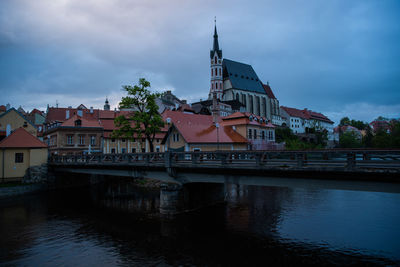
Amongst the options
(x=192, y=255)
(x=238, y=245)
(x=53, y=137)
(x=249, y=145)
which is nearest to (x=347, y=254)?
(x=238, y=245)

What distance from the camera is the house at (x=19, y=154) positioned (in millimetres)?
35469

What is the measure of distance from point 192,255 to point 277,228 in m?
A: 7.41

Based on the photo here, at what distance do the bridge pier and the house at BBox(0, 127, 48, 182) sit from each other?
25.5 m

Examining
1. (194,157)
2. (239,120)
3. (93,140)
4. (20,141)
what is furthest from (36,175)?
(239,120)

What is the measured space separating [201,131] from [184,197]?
61.4ft

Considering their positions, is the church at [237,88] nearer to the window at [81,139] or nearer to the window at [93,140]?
the window at [93,140]

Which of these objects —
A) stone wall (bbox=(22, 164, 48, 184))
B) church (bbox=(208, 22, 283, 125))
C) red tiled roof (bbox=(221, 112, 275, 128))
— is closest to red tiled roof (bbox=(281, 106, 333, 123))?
church (bbox=(208, 22, 283, 125))

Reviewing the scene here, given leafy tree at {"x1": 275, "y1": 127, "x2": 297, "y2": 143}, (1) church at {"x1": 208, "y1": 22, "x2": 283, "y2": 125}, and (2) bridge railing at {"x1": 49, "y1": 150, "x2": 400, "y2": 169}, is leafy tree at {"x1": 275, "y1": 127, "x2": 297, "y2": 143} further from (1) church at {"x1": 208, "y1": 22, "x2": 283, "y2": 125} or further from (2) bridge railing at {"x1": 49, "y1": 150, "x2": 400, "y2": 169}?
(2) bridge railing at {"x1": 49, "y1": 150, "x2": 400, "y2": 169}

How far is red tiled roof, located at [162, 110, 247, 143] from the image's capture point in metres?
38.8

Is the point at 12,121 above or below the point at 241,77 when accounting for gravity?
below

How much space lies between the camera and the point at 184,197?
23.6 m

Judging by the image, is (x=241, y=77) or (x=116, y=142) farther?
(x=241, y=77)

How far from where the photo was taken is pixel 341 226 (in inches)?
745

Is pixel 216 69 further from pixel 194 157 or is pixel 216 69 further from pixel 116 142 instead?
pixel 194 157
